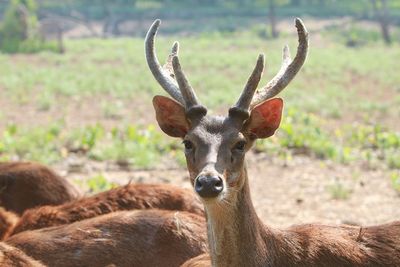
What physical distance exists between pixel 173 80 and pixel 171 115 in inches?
13.3

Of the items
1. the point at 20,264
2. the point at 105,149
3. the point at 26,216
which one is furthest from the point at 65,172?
the point at 20,264

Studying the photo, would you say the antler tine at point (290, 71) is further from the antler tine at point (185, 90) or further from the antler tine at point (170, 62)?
the antler tine at point (170, 62)

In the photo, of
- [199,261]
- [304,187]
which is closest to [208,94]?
[304,187]

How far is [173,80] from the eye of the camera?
5754 mm

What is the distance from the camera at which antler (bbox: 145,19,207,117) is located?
5375mm

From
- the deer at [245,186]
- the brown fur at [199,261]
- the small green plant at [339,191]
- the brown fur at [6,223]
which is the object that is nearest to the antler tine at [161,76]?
the deer at [245,186]

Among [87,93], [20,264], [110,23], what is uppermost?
[110,23]

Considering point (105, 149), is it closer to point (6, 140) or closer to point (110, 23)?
point (6, 140)

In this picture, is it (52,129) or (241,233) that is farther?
(52,129)

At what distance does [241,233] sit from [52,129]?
1040cm

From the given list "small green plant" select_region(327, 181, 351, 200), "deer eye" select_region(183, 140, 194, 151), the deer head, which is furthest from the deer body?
"small green plant" select_region(327, 181, 351, 200)

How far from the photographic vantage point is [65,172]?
12.1 metres

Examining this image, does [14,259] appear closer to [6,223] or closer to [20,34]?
[6,223]

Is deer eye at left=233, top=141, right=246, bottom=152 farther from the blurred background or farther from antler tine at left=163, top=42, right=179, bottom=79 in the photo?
the blurred background
